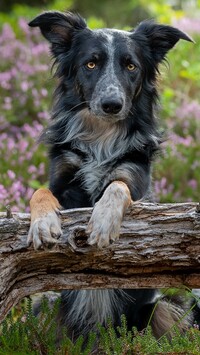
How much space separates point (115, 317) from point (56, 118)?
67.5 inches

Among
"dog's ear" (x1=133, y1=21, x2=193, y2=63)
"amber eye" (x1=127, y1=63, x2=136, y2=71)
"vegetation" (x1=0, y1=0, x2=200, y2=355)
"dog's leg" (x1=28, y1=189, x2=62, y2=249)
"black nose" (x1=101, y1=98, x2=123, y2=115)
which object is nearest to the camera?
"dog's leg" (x1=28, y1=189, x2=62, y2=249)

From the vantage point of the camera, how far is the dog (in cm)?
534

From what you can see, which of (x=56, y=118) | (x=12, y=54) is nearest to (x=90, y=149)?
(x=56, y=118)

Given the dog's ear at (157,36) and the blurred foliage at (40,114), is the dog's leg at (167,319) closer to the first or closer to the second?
the blurred foliage at (40,114)

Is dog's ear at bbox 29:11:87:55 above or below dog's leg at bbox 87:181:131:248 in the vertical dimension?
above

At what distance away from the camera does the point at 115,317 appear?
5.36 metres

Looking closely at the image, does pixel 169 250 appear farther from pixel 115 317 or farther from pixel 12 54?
pixel 12 54

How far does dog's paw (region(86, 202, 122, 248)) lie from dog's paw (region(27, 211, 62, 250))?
0.64ft

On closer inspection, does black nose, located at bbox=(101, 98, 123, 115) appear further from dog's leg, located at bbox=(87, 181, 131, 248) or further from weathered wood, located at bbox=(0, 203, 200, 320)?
weathered wood, located at bbox=(0, 203, 200, 320)

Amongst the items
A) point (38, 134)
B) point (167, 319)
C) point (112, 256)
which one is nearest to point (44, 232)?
point (112, 256)

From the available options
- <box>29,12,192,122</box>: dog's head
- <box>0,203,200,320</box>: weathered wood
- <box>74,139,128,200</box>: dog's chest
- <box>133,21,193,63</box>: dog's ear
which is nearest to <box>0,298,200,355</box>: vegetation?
<box>0,203,200,320</box>: weathered wood

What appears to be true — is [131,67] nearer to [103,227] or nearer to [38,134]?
[103,227]

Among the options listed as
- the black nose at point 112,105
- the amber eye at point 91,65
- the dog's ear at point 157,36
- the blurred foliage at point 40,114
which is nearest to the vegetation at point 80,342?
the black nose at point 112,105

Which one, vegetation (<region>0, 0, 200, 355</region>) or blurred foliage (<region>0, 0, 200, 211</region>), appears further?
blurred foliage (<region>0, 0, 200, 211</region>)
